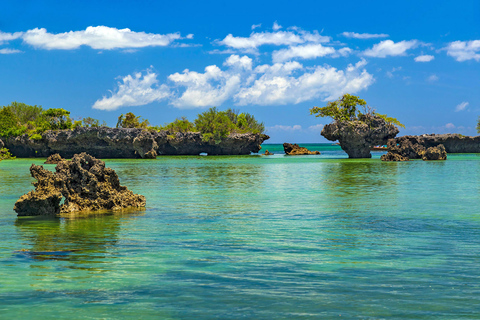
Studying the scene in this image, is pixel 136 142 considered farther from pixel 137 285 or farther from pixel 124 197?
pixel 137 285

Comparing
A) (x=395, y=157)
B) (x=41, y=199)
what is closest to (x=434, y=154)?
(x=395, y=157)

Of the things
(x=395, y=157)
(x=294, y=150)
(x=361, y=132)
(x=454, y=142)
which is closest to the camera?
(x=395, y=157)

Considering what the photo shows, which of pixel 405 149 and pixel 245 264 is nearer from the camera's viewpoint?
pixel 245 264

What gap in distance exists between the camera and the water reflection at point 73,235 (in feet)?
27.1

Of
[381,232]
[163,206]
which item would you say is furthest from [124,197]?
[381,232]

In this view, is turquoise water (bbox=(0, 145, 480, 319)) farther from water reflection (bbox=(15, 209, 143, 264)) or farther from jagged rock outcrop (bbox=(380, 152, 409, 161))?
jagged rock outcrop (bbox=(380, 152, 409, 161))

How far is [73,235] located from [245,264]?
172 inches

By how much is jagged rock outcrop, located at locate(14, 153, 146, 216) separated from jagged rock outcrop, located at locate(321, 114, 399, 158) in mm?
48494

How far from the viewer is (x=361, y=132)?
6050 cm

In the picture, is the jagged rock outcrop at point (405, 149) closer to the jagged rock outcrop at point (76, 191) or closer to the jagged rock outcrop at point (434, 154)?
the jagged rock outcrop at point (434, 154)

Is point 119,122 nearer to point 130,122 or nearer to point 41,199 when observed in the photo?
point 130,122

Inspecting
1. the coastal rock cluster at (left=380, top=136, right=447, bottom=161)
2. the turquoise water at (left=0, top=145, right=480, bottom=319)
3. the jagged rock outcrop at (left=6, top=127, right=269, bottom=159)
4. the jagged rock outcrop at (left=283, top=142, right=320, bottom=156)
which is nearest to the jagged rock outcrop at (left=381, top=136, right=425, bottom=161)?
the coastal rock cluster at (left=380, top=136, right=447, bottom=161)

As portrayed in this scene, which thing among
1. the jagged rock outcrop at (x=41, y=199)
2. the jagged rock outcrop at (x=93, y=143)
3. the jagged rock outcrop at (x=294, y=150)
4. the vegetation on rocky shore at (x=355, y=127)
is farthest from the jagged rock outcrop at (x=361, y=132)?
the jagged rock outcrop at (x=41, y=199)

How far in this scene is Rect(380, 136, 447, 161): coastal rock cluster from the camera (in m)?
55.3
